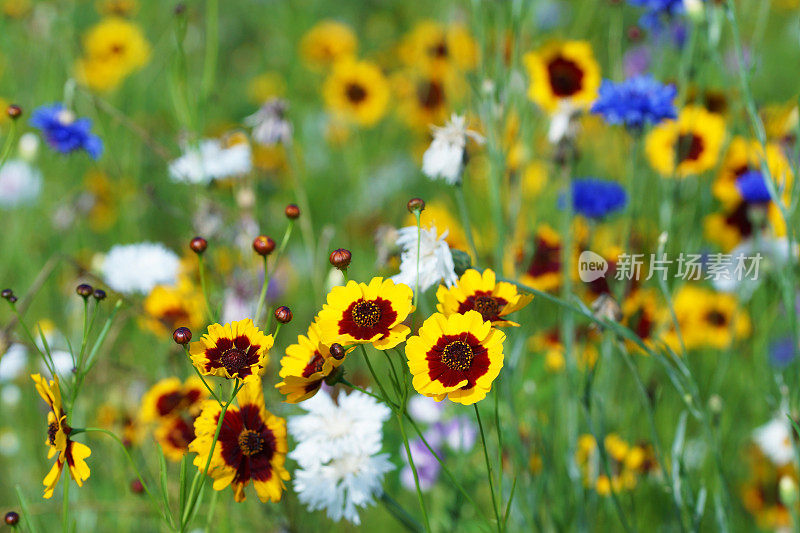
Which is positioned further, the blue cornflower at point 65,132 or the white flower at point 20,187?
the white flower at point 20,187

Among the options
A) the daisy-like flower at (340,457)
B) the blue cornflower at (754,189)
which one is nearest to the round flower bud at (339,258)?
the daisy-like flower at (340,457)

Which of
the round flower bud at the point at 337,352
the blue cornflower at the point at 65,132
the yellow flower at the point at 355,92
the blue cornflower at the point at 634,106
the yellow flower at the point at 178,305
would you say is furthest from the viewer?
the yellow flower at the point at 355,92

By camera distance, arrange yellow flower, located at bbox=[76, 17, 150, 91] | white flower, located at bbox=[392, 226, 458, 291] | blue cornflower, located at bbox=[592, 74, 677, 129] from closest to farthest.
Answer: white flower, located at bbox=[392, 226, 458, 291]
blue cornflower, located at bbox=[592, 74, 677, 129]
yellow flower, located at bbox=[76, 17, 150, 91]

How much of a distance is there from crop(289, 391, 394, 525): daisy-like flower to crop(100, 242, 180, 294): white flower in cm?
59

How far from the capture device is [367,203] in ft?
7.75

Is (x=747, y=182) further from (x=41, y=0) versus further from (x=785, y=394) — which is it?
(x=41, y=0)

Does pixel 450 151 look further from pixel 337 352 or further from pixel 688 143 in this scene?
pixel 688 143

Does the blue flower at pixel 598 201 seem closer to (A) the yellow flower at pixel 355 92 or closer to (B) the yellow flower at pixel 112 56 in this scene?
(A) the yellow flower at pixel 355 92

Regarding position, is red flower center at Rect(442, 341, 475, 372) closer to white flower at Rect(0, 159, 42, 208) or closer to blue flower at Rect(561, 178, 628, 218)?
blue flower at Rect(561, 178, 628, 218)

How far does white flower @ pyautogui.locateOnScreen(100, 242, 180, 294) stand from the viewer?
134cm

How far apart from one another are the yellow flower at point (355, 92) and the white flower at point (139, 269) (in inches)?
41.6

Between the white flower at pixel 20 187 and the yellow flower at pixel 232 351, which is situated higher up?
the white flower at pixel 20 187

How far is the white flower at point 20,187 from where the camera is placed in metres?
1.90

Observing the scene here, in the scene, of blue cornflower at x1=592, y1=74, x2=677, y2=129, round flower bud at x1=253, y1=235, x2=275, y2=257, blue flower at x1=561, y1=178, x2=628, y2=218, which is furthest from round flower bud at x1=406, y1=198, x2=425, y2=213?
blue flower at x1=561, y1=178, x2=628, y2=218
